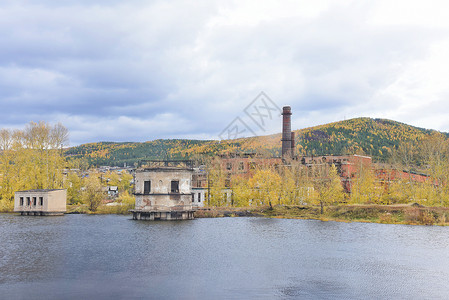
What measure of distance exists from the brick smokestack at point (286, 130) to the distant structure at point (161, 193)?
3741cm

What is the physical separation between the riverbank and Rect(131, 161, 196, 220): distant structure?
280 inches

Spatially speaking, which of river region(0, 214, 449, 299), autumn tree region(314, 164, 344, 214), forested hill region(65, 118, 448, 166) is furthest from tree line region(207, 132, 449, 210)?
forested hill region(65, 118, 448, 166)

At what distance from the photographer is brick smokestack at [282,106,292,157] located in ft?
291

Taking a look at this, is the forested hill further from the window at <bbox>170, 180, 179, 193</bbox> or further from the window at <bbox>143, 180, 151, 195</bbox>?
the window at <bbox>143, 180, 151, 195</bbox>

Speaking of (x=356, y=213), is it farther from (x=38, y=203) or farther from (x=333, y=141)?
(x=333, y=141)

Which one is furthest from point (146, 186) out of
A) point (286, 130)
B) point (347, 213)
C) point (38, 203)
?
point (286, 130)

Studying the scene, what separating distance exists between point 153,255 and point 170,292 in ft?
34.4

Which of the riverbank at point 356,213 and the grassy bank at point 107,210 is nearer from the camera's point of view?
the riverbank at point 356,213

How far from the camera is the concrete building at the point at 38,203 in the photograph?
6569cm

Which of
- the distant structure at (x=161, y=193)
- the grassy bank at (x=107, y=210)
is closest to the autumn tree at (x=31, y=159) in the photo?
the grassy bank at (x=107, y=210)

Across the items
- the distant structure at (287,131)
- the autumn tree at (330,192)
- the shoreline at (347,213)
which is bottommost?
the shoreline at (347,213)

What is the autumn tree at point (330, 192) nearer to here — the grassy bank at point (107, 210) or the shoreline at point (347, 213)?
the shoreline at point (347, 213)

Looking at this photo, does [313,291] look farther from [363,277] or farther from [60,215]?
[60,215]

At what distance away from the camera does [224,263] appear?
89.4 feet
